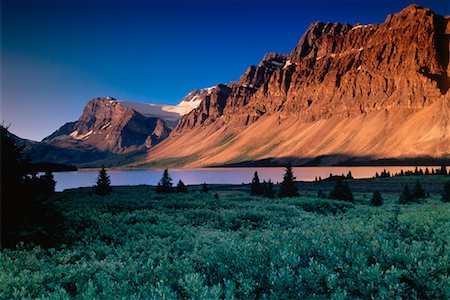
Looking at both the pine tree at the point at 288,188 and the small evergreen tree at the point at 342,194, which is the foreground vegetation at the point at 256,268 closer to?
the small evergreen tree at the point at 342,194

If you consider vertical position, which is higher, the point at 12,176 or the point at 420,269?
the point at 12,176

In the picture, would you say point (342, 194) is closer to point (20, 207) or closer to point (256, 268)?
point (20, 207)

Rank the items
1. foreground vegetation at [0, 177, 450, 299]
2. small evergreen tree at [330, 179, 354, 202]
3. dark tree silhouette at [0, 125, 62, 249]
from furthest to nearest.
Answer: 1. small evergreen tree at [330, 179, 354, 202]
2. dark tree silhouette at [0, 125, 62, 249]
3. foreground vegetation at [0, 177, 450, 299]

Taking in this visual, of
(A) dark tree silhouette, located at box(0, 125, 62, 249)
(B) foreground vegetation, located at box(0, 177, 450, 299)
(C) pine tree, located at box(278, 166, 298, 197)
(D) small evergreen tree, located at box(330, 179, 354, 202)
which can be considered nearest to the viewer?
(B) foreground vegetation, located at box(0, 177, 450, 299)

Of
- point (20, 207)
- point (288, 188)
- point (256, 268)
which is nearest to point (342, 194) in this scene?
point (288, 188)

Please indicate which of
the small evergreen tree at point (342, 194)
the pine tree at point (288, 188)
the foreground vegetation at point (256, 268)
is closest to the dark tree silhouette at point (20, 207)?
the foreground vegetation at point (256, 268)

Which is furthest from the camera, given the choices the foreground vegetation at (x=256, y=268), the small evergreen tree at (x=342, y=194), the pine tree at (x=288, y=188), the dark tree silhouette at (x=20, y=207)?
the pine tree at (x=288, y=188)

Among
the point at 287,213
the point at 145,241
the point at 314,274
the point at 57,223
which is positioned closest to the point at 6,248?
the point at 57,223

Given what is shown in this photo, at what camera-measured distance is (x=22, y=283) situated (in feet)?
28.3

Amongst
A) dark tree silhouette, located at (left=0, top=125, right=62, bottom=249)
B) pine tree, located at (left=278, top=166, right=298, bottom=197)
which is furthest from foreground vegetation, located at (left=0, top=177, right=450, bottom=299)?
pine tree, located at (left=278, top=166, right=298, bottom=197)

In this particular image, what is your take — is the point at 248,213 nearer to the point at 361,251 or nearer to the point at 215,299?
the point at 361,251

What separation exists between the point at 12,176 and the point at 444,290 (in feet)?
48.0

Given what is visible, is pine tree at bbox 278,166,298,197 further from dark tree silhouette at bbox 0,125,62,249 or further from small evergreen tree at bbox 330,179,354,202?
dark tree silhouette at bbox 0,125,62,249

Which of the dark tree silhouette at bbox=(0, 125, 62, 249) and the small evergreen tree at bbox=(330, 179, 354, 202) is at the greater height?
the dark tree silhouette at bbox=(0, 125, 62, 249)
